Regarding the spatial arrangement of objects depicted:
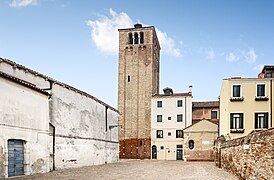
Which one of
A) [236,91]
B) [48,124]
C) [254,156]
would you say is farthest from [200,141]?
[254,156]

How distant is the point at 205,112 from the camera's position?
1935 inches

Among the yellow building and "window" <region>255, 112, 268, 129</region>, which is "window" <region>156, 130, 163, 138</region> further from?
"window" <region>255, 112, 268, 129</region>

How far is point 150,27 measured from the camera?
171ft

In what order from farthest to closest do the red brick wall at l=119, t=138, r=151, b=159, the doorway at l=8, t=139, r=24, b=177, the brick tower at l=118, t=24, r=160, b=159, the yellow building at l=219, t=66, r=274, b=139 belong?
the brick tower at l=118, t=24, r=160, b=159 < the red brick wall at l=119, t=138, r=151, b=159 < the yellow building at l=219, t=66, r=274, b=139 < the doorway at l=8, t=139, r=24, b=177

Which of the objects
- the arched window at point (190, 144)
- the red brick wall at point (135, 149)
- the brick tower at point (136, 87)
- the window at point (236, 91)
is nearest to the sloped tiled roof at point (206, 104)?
the brick tower at point (136, 87)

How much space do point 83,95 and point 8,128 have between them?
11.2 metres

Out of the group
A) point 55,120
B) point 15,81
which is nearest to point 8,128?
point 15,81

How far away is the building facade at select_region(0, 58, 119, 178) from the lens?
650 inches

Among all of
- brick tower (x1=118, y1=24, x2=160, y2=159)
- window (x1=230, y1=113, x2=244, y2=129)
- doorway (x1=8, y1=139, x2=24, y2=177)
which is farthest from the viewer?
brick tower (x1=118, y1=24, x2=160, y2=159)

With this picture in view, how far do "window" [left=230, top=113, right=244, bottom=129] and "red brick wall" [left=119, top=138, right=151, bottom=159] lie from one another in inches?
827

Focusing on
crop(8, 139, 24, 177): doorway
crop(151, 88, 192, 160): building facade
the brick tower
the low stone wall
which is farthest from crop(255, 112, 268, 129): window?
the brick tower

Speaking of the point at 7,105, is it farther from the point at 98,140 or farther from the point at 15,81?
the point at 98,140

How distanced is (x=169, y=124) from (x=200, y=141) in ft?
29.2

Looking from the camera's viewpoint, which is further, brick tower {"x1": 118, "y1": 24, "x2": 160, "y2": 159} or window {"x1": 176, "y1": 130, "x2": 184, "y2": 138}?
brick tower {"x1": 118, "y1": 24, "x2": 160, "y2": 159}
